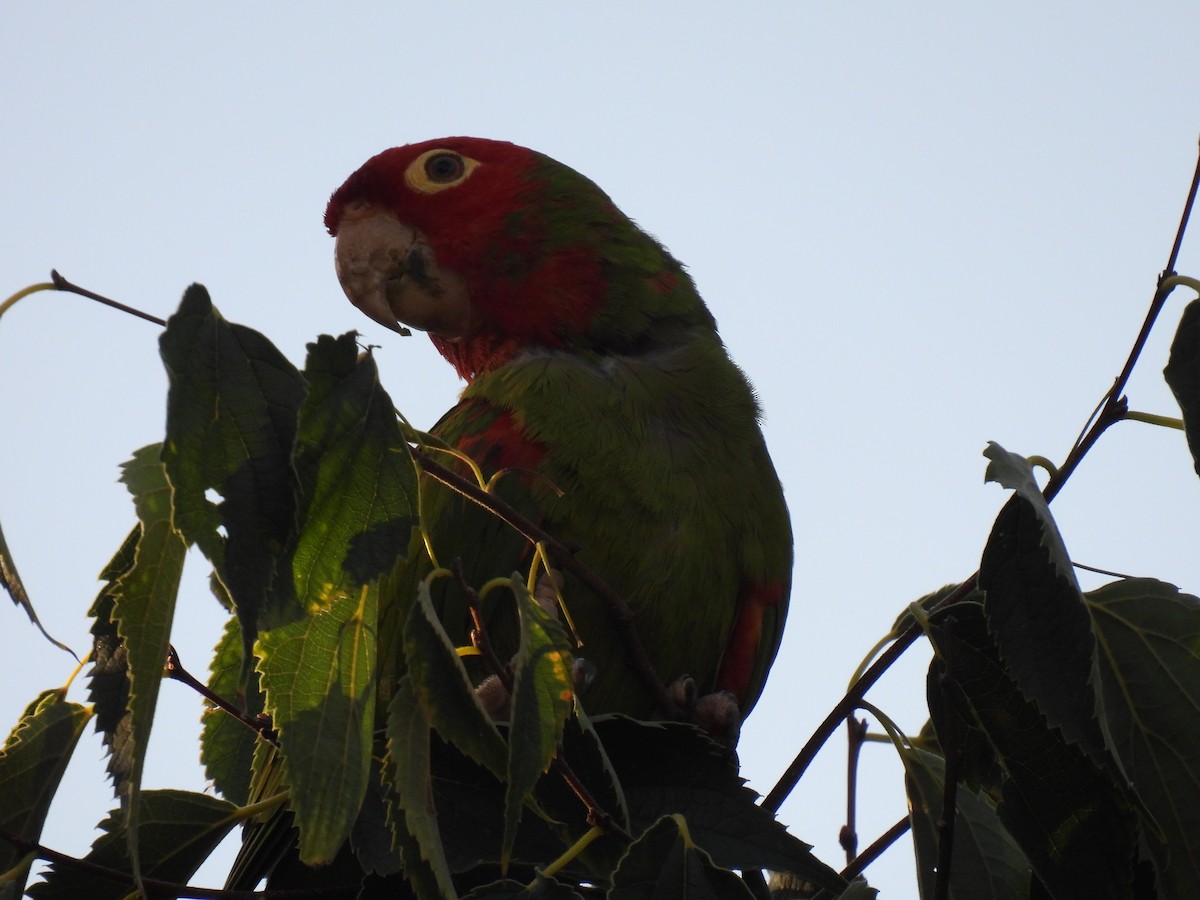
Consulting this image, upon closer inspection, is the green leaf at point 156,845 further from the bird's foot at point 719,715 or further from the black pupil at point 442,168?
the black pupil at point 442,168

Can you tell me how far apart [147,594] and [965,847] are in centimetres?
130

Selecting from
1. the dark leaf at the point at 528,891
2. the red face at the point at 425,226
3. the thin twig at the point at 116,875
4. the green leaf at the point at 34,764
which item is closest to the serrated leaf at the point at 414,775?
the dark leaf at the point at 528,891

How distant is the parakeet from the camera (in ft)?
8.83

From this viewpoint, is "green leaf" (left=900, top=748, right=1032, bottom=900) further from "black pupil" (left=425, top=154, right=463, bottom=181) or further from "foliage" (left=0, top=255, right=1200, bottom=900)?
"black pupil" (left=425, top=154, right=463, bottom=181)

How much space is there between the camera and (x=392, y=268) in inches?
146

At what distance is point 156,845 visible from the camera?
1.78 m

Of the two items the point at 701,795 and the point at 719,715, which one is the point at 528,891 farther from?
the point at 719,715

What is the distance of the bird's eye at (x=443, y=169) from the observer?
376cm

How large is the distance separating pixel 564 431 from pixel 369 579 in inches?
54.6

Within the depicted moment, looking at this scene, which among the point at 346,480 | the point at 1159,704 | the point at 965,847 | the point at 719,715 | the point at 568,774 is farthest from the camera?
the point at 719,715

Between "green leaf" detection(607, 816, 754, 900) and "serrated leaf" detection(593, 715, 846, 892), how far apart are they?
0.15 meters

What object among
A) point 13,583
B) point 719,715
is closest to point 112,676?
point 13,583

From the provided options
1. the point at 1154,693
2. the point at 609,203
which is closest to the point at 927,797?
the point at 1154,693

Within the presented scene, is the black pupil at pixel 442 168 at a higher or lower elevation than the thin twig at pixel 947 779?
higher
